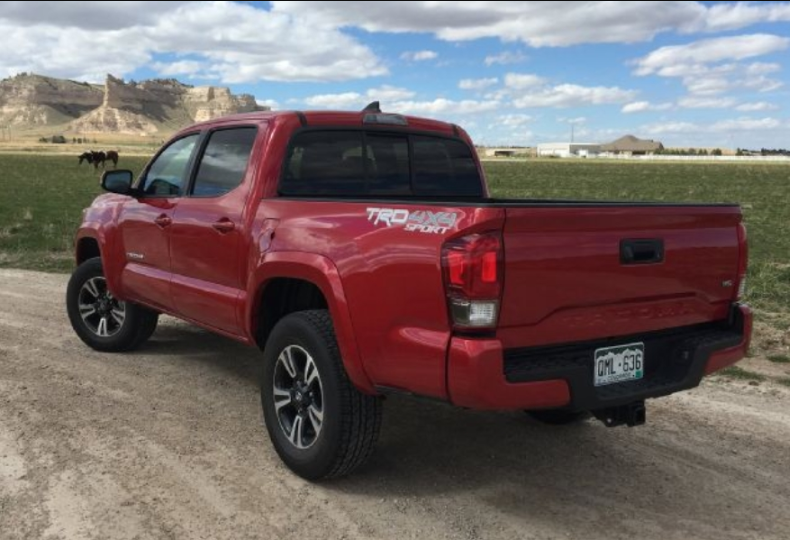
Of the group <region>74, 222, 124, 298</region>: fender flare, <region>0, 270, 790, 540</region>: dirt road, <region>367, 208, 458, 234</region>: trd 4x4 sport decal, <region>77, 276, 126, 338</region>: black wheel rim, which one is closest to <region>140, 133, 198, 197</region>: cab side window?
<region>74, 222, 124, 298</region>: fender flare

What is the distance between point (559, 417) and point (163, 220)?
3.05 meters

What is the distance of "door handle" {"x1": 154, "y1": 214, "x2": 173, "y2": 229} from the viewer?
5281 millimetres

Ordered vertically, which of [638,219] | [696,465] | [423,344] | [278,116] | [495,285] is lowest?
[696,465]

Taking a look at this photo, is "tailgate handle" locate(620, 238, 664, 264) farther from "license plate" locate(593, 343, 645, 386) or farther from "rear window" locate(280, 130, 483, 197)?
"rear window" locate(280, 130, 483, 197)

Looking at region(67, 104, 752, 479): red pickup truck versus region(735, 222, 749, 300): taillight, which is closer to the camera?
region(67, 104, 752, 479): red pickup truck

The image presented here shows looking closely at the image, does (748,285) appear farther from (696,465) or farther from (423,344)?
(423,344)

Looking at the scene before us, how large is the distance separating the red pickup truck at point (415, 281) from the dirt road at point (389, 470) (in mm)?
306

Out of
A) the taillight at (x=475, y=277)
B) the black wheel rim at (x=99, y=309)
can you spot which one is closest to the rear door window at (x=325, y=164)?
the taillight at (x=475, y=277)

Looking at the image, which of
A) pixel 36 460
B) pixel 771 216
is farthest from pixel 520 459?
pixel 771 216

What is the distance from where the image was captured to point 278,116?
4648mm

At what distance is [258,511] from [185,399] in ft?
6.14

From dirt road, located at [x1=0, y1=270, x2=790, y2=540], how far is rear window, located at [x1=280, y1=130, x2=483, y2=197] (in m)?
1.55

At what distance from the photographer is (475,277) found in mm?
3104

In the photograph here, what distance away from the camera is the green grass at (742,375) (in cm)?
603
